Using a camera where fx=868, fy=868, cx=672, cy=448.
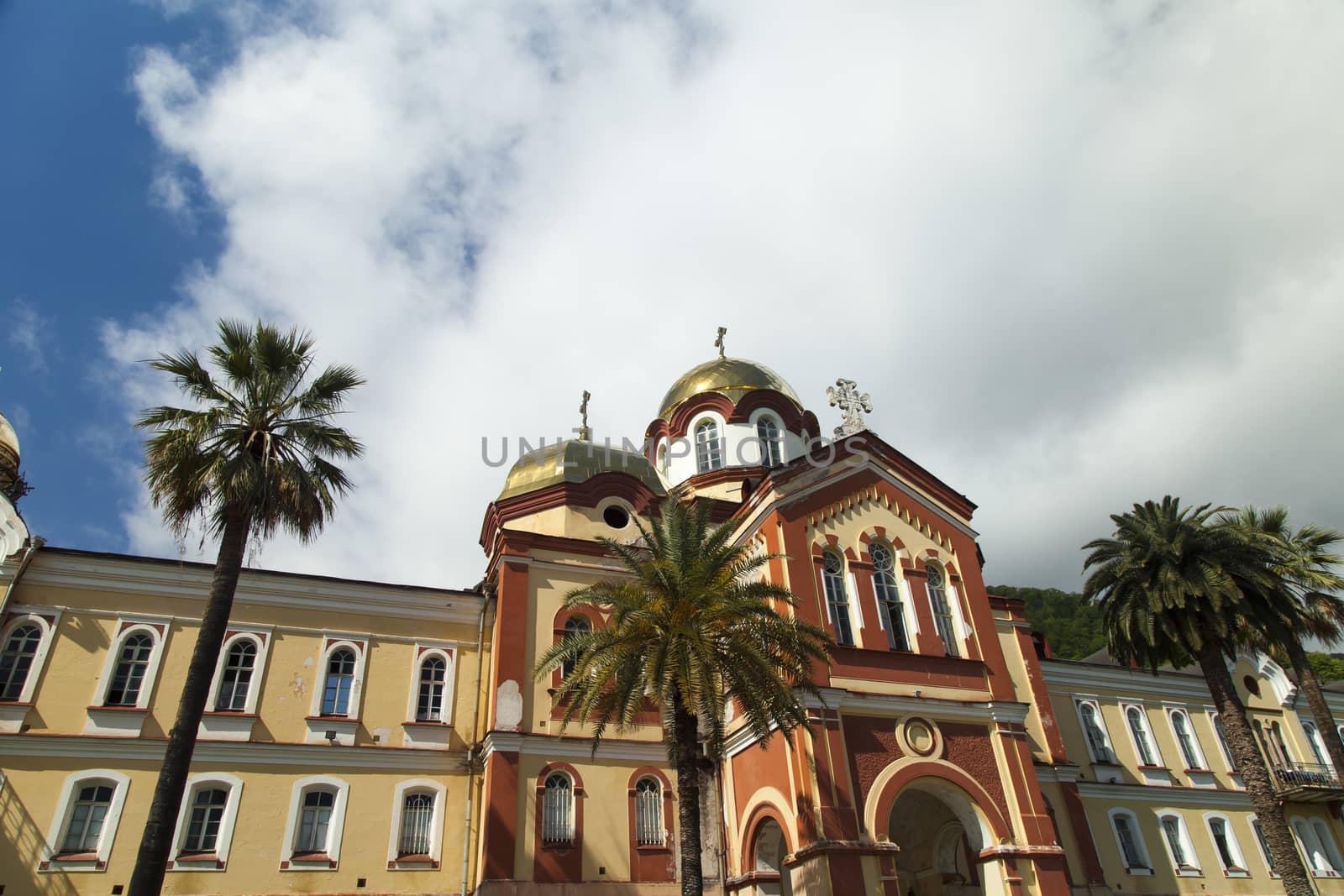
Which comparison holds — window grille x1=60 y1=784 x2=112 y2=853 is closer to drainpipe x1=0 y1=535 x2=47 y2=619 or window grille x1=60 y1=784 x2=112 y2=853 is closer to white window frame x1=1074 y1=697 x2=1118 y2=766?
drainpipe x1=0 y1=535 x2=47 y2=619

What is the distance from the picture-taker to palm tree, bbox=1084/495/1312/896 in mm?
25136

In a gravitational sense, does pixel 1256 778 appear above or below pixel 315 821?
above

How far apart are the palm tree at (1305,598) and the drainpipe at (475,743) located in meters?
23.1

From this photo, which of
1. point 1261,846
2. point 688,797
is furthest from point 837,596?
point 1261,846

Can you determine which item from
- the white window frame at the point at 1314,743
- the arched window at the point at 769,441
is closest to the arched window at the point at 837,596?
the arched window at the point at 769,441

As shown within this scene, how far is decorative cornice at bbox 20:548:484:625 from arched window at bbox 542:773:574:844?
17.4 ft

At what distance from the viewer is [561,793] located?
867 inches

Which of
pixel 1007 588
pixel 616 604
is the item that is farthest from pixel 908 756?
pixel 1007 588

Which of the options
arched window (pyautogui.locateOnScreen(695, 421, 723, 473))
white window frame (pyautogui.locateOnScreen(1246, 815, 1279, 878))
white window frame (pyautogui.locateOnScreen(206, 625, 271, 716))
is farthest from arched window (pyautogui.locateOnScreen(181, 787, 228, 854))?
white window frame (pyautogui.locateOnScreen(1246, 815, 1279, 878))

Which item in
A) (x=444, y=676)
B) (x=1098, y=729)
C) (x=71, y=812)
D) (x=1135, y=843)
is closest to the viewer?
→ (x=71, y=812)

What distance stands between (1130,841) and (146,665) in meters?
29.8

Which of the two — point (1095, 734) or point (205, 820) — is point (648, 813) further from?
point (1095, 734)

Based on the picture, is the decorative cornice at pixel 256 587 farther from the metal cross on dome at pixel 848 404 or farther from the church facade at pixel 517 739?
the metal cross on dome at pixel 848 404

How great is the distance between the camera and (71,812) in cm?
1942
